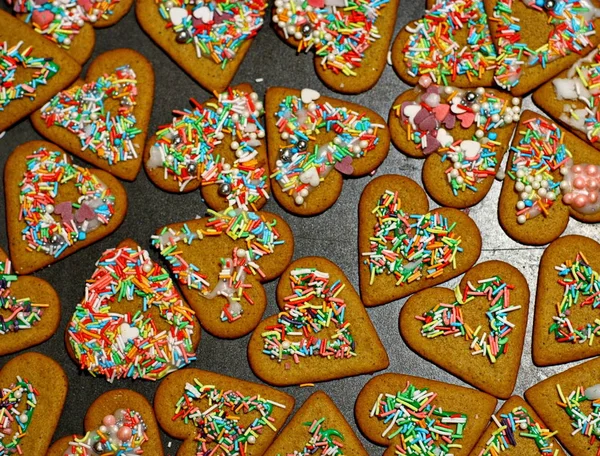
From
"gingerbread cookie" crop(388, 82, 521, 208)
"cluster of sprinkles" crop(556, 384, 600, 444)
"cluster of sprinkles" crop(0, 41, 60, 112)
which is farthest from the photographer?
"cluster of sprinkles" crop(0, 41, 60, 112)

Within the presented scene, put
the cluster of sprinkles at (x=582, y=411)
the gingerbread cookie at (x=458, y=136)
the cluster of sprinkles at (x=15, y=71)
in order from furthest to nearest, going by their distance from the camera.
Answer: the cluster of sprinkles at (x=15, y=71)
the gingerbread cookie at (x=458, y=136)
the cluster of sprinkles at (x=582, y=411)

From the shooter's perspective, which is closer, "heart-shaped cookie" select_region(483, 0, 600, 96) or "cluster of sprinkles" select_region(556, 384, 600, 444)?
"cluster of sprinkles" select_region(556, 384, 600, 444)

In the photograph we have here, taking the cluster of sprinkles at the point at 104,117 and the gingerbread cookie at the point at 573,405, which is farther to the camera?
the cluster of sprinkles at the point at 104,117

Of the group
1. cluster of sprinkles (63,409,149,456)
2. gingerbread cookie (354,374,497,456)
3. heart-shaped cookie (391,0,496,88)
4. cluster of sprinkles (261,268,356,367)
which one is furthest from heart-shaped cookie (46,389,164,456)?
heart-shaped cookie (391,0,496,88)

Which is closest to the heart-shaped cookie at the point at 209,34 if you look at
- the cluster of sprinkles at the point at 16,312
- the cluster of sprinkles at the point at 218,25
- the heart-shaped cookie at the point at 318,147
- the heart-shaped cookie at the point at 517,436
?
the cluster of sprinkles at the point at 218,25

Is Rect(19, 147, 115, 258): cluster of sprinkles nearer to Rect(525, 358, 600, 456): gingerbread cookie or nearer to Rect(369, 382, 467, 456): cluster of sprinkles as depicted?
Rect(369, 382, 467, 456): cluster of sprinkles

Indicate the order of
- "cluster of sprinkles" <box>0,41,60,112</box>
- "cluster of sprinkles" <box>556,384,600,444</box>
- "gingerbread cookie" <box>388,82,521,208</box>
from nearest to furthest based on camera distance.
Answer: "cluster of sprinkles" <box>556,384,600,444</box> < "gingerbread cookie" <box>388,82,521,208</box> < "cluster of sprinkles" <box>0,41,60,112</box>

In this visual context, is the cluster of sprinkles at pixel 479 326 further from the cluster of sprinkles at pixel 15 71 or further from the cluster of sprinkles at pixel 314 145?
the cluster of sprinkles at pixel 15 71
